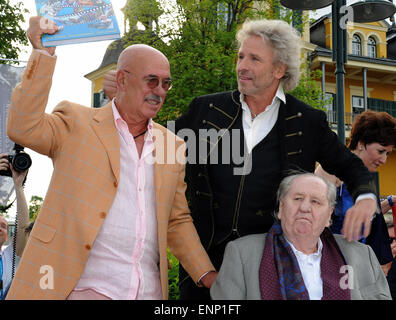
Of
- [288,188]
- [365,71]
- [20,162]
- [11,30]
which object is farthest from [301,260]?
[365,71]

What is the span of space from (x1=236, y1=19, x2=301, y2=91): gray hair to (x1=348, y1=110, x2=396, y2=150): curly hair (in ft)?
4.34

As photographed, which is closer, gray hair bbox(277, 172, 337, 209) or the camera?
gray hair bbox(277, 172, 337, 209)

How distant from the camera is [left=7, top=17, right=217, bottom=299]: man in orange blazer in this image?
97.0 inches

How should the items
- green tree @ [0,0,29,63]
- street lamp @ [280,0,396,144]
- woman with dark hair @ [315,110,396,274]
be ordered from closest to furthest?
woman with dark hair @ [315,110,396,274]
street lamp @ [280,0,396,144]
green tree @ [0,0,29,63]

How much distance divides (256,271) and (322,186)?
658mm

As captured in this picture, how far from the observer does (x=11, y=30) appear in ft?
61.3

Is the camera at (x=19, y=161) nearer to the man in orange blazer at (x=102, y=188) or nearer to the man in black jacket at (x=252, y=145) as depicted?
the man in black jacket at (x=252, y=145)

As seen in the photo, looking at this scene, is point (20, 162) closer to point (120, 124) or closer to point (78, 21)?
point (120, 124)

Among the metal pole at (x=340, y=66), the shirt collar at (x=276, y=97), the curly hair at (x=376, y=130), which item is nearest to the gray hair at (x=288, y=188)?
the shirt collar at (x=276, y=97)

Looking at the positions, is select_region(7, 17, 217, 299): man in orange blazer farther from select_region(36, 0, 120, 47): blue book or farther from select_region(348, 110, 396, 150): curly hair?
select_region(348, 110, 396, 150): curly hair

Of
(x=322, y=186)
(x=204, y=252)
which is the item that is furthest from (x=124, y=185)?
(x=322, y=186)

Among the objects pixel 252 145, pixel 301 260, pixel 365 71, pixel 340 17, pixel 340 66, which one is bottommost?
pixel 301 260

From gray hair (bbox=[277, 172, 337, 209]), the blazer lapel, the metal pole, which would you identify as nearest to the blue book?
the blazer lapel

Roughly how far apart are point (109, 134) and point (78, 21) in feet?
2.03
